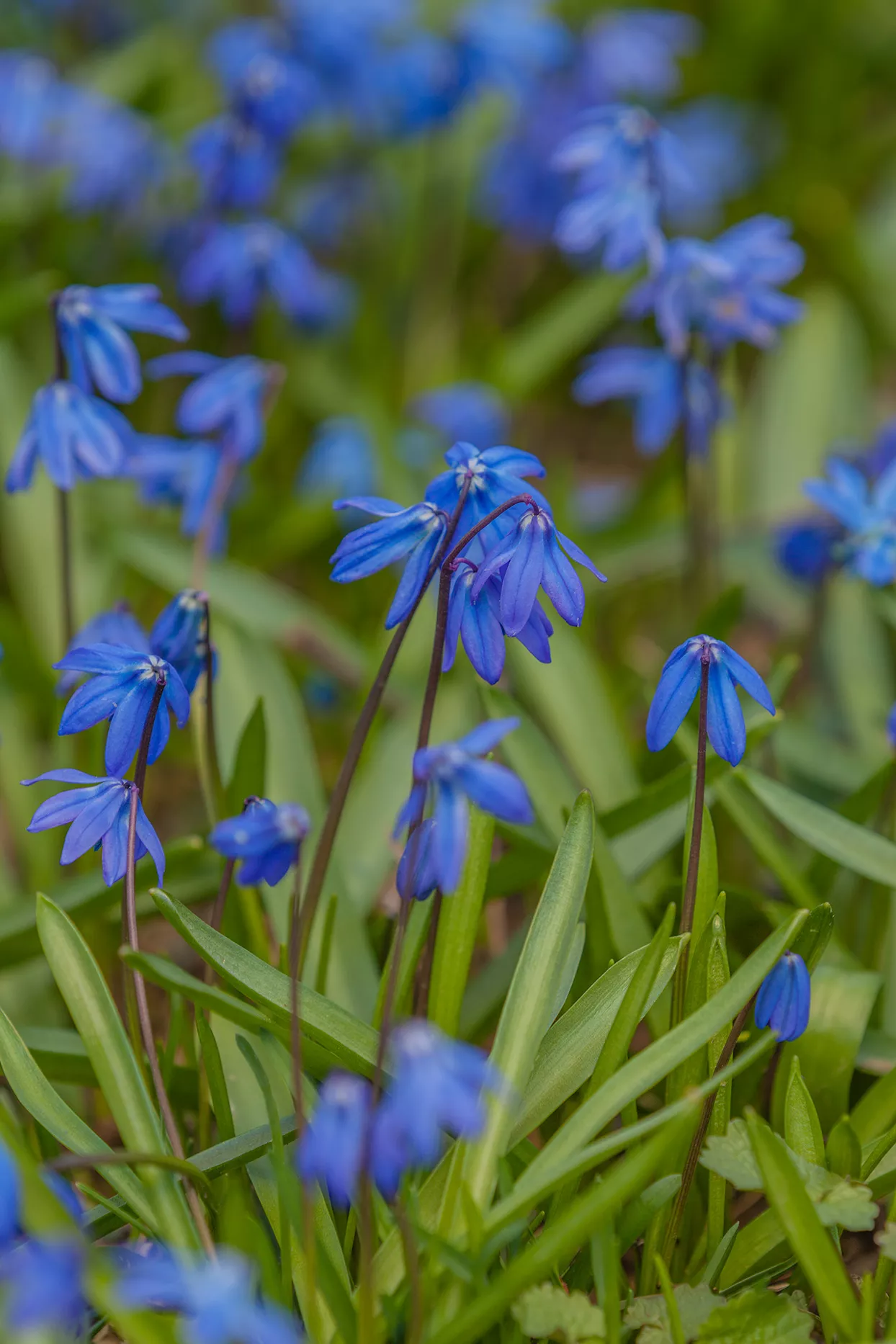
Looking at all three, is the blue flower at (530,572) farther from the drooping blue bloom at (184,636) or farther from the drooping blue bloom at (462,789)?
the drooping blue bloom at (184,636)

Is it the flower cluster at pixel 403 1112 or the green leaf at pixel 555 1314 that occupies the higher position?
the flower cluster at pixel 403 1112

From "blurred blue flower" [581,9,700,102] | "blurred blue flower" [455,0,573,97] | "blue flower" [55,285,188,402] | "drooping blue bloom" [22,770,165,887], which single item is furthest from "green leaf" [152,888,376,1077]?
"blurred blue flower" [581,9,700,102]

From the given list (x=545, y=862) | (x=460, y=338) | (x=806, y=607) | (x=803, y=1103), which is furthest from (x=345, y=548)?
(x=460, y=338)

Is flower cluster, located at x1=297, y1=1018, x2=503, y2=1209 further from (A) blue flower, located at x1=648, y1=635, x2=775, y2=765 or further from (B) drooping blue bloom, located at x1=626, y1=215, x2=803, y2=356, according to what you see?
(B) drooping blue bloom, located at x1=626, y1=215, x2=803, y2=356

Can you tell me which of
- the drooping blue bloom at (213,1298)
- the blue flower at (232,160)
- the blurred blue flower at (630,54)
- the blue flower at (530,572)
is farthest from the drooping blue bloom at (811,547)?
the blurred blue flower at (630,54)

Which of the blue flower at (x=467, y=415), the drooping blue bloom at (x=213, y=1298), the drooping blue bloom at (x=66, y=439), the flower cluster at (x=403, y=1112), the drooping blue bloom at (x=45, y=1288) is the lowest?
the drooping blue bloom at (x=213, y=1298)
